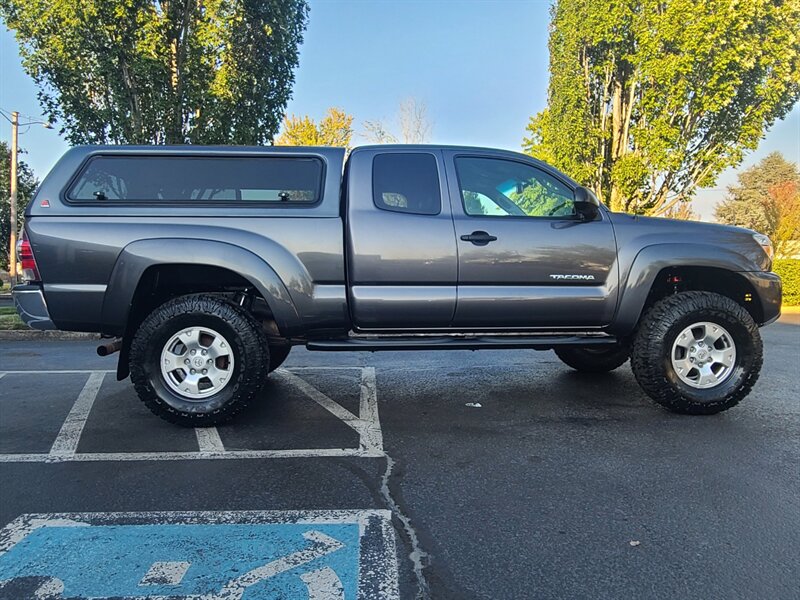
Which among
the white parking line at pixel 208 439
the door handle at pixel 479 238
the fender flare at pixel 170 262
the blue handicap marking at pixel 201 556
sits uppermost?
the door handle at pixel 479 238

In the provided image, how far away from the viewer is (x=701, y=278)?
15.5 feet

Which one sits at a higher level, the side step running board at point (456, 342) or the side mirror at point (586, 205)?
the side mirror at point (586, 205)

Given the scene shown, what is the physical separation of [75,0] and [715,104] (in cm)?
1517

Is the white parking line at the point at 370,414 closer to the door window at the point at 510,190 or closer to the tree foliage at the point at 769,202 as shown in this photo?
the door window at the point at 510,190

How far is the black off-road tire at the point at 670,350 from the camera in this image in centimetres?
436

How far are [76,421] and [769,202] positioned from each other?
36408mm

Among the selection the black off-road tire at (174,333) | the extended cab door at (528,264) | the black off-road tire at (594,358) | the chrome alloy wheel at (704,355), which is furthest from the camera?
the black off-road tire at (594,358)

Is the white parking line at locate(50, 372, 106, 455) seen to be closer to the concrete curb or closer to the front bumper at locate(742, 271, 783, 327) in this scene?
the concrete curb

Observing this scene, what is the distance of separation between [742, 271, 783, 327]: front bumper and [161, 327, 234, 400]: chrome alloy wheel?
13.6ft

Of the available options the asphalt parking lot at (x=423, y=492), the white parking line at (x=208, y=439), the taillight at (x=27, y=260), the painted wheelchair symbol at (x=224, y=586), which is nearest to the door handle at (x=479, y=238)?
the asphalt parking lot at (x=423, y=492)

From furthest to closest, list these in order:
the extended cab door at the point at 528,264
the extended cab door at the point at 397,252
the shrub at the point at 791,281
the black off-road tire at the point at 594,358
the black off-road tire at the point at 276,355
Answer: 1. the shrub at the point at 791,281
2. the black off-road tire at the point at 594,358
3. the black off-road tire at the point at 276,355
4. the extended cab door at the point at 528,264
5. the extended cab door at the point at 397,252

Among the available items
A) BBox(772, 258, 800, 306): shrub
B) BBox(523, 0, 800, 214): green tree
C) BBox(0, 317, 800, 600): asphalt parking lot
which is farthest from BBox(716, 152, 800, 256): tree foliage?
BBox(0, 317, 800, 600): asphalt parking lot

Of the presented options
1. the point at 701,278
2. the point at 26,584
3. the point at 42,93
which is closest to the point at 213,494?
the point at 26,584

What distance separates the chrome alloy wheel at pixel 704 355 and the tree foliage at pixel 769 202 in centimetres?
2558
